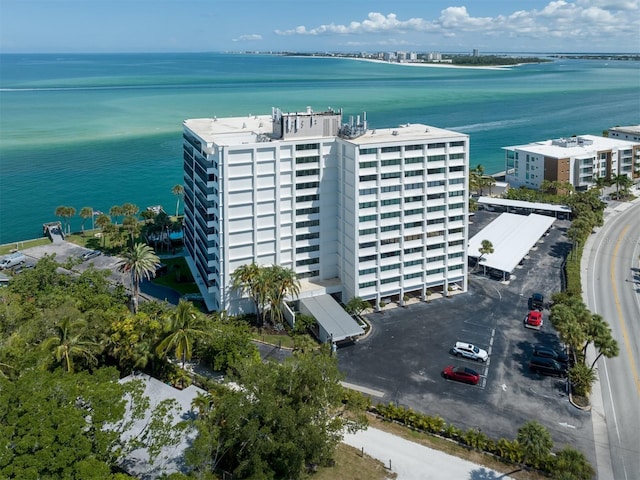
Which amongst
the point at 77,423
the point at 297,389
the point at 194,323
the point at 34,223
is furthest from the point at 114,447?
the point at 34,223

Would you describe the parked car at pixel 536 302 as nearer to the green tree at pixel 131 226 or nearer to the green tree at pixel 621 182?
the green tree at pixel 621 182

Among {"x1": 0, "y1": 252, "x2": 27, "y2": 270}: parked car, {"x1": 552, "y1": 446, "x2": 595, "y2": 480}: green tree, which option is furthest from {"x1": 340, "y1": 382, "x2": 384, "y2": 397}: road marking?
{"x1": 0, "y1": 252, "x2": 27, "y2": 270}: parked car

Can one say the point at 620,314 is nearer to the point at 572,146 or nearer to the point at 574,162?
the point at 574,162

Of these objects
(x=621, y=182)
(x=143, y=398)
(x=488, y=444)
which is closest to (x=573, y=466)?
(x=488, y=444)

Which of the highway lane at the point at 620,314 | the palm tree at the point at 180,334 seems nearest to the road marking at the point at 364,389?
the palm tree at the point at 180,334

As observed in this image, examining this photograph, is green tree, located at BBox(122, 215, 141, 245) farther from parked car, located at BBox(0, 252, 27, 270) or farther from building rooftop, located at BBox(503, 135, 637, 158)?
building rooftop, located at BBox(503, 135, 637, 158)

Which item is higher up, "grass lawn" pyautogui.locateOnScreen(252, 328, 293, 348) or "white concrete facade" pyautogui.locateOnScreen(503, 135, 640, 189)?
"white concrete facade" pyautogui.locateOnScreen(503, 135, 640, 189)
